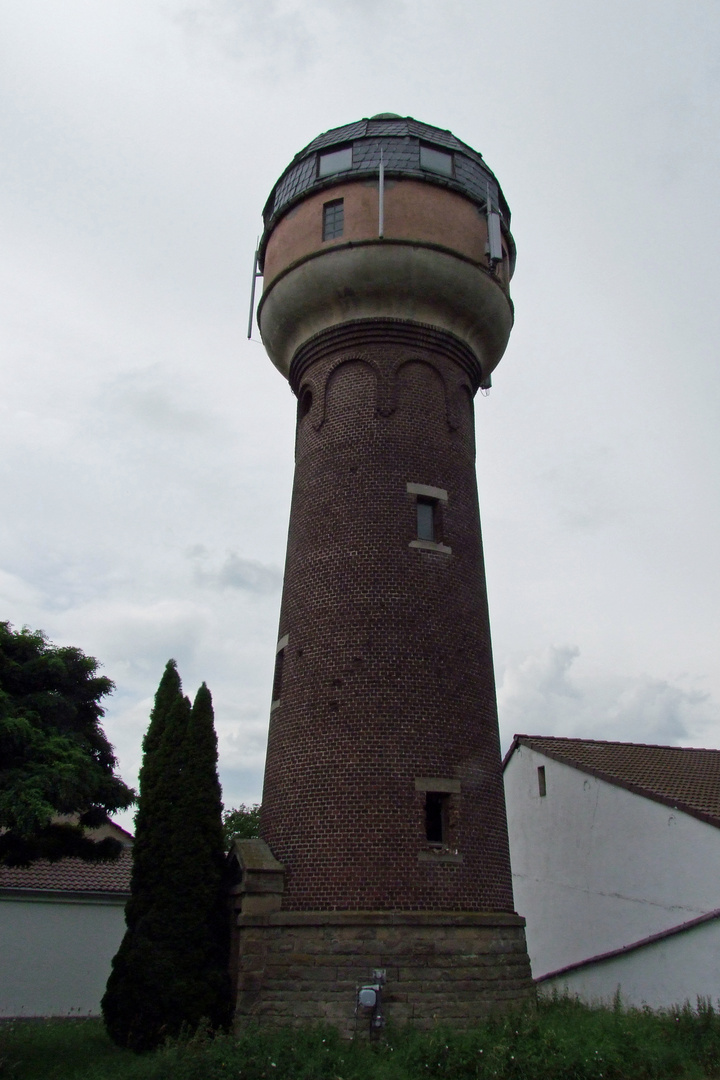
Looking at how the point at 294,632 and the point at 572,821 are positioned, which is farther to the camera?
the point at 572,821

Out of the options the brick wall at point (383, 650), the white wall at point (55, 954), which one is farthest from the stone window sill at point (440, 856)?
the white wall at point (55, 954)

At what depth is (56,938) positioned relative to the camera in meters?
21.0

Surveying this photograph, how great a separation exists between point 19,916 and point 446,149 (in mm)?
19479

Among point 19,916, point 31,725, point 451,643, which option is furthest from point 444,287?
point 19,916

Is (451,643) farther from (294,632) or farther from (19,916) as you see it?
(19,916)

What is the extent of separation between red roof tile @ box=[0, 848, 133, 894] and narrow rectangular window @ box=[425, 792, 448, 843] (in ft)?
34.9

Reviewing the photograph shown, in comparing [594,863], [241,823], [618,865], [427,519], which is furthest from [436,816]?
[241,823]

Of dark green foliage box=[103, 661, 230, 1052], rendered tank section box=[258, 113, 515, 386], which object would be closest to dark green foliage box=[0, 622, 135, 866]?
dark green foliage box=[103, 661, 230, 1052]

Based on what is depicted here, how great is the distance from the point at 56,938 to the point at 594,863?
12.8m

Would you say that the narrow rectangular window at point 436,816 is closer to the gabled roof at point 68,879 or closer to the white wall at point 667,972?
the white wall at point 667,972

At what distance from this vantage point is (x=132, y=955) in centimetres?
1221

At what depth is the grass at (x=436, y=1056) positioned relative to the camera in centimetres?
1016

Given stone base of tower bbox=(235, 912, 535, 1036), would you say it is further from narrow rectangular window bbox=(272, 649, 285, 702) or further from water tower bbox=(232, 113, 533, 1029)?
narrow rectangular window bbox=(272, 649, 285, 702)

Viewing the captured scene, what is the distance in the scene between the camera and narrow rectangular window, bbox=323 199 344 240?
53.9ft
